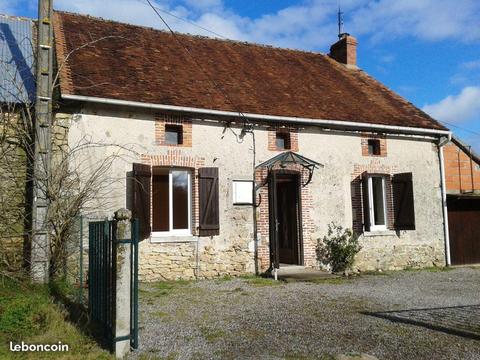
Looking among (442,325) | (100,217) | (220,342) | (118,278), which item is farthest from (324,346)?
(100,217)

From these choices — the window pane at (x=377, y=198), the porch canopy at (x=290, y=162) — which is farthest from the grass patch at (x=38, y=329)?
the window pane at (x=377, y=198)

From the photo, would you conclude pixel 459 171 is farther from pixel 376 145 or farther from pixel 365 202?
pixel 365 202

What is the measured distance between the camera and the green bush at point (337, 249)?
11.1 meters

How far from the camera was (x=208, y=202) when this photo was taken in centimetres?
1009

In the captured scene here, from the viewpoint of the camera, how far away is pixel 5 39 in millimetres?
11117

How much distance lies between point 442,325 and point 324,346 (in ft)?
6.37

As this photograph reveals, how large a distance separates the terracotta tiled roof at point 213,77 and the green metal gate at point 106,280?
4.47 meters

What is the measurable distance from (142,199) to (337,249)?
497 cm

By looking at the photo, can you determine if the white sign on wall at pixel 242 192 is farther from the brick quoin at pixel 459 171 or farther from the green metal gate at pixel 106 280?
the brick quoin at pixel 459 171

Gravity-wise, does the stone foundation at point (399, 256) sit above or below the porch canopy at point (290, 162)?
Result: below

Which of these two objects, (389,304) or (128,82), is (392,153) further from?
(128,82)

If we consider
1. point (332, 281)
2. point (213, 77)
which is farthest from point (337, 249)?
point (213, 77)

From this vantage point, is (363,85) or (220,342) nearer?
(220,342)

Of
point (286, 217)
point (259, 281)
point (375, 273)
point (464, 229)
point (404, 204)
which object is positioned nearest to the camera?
point (259, 281)
